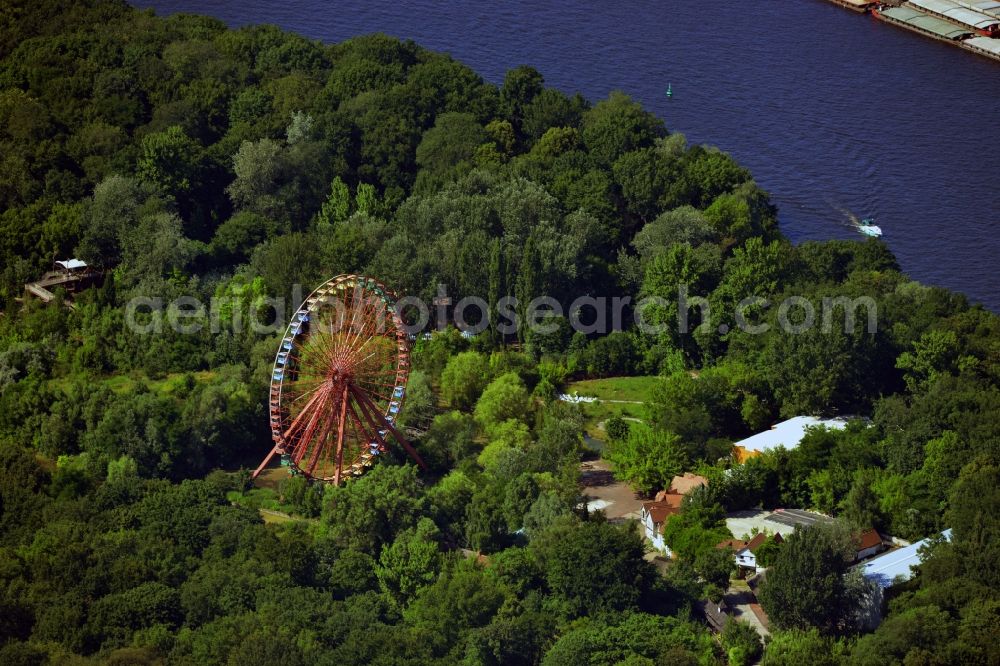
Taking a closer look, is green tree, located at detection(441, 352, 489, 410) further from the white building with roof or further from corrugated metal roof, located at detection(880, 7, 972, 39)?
corrugated metal roof, located at detection(880, 7, 972, 39)

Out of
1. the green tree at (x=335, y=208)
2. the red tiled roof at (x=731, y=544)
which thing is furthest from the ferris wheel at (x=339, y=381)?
→ the green tree at (x=335, y=208)

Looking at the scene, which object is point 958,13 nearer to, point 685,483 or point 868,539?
point 685,483

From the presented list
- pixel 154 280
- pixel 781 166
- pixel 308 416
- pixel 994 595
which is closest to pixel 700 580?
pixel 994 595

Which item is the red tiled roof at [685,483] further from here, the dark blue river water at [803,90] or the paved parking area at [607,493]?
the dark blue river water at [803,90]

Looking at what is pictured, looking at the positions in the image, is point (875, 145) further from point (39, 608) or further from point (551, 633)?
point (39, 608)

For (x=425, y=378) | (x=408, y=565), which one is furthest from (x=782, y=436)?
(x=408, y=565)

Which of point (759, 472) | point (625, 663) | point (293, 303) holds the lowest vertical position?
point (625, 663)
